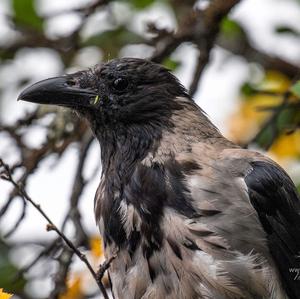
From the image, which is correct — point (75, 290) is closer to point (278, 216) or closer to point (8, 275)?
point (8, 275)

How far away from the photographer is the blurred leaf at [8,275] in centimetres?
601

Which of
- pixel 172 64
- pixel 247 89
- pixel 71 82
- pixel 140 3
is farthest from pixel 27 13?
pixel 71 82

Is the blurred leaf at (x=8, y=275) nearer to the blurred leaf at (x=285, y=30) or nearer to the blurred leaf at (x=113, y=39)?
the blurred leaf at (x=113, y=39)

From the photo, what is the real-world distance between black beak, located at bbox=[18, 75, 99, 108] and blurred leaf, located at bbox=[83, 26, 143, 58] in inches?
54.3

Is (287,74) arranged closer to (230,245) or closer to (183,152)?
(183,152)

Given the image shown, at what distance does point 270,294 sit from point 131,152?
3.60 ft

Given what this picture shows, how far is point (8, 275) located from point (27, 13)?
194cm

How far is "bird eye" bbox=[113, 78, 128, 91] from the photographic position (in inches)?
231

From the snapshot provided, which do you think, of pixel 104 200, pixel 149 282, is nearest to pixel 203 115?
pixel 104 200

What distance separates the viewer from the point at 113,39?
728 centimetres

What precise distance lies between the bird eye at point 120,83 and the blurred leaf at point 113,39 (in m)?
1.31

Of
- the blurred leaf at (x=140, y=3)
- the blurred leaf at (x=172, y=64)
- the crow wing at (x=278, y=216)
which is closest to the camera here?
the crow wing at (x=278, y=216)

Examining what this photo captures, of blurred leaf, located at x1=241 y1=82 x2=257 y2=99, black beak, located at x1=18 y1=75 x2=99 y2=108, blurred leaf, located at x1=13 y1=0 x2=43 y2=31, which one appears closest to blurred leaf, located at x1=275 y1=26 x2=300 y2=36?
blurred leaf, located at x1=241 y1=82 x2=257 y2=99

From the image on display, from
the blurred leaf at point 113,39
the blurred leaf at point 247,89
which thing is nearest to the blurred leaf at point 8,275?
the blurred leaf at point 113,39
